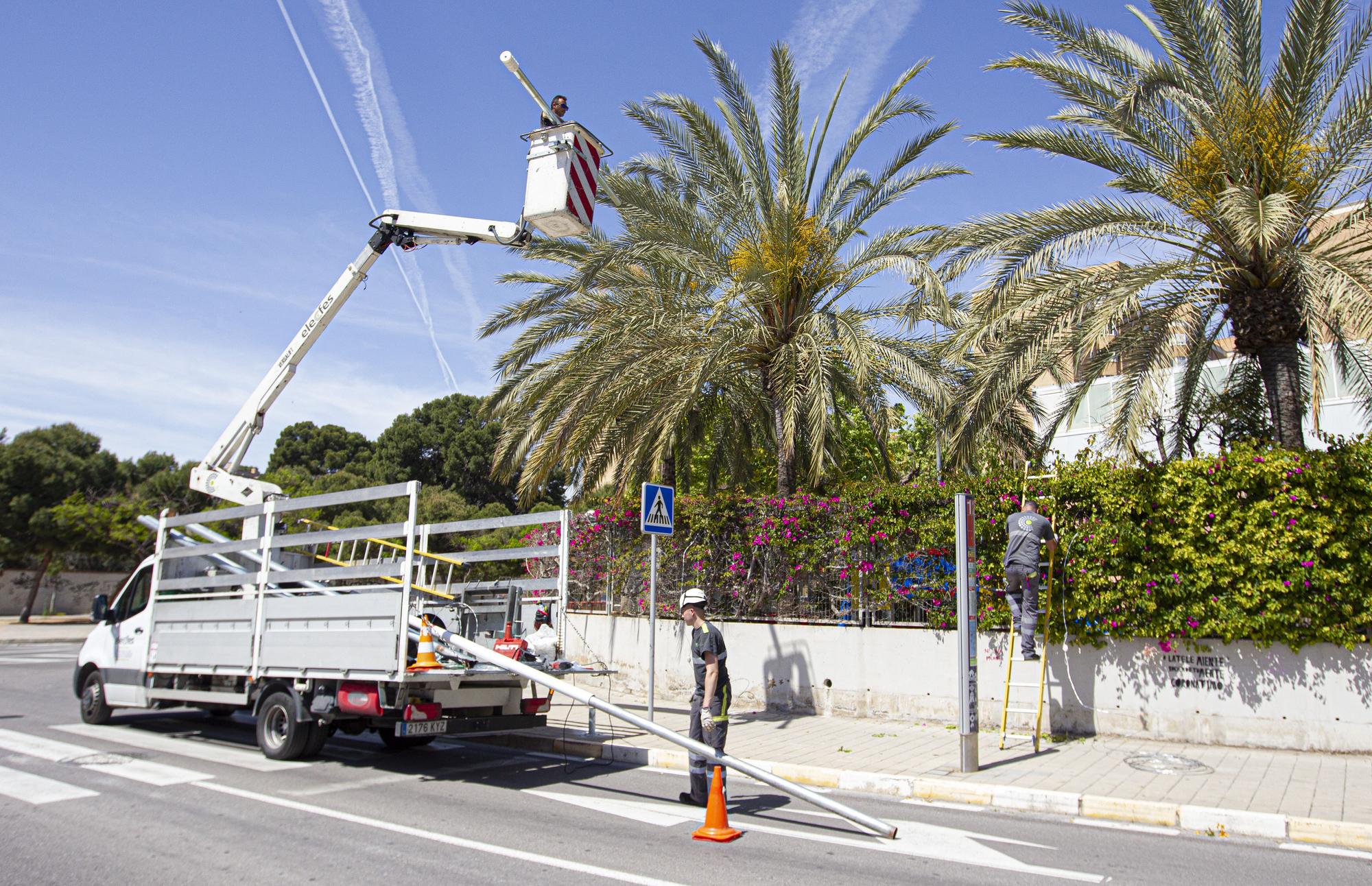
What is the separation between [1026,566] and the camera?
9.09 metres

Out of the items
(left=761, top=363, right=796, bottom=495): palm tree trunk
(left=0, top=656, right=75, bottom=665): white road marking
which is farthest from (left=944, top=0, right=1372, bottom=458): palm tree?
(left=0, top=656, right=75, bottom=665): white road marking

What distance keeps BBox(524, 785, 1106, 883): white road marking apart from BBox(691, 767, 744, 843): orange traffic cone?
1.35ft

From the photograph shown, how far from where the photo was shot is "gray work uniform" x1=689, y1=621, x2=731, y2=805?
6.78 meters

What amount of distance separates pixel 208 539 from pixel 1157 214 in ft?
38.4

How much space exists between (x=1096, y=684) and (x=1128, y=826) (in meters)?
3.23

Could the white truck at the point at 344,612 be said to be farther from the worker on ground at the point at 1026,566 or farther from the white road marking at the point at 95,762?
the worker on ground at the point at 1026,566

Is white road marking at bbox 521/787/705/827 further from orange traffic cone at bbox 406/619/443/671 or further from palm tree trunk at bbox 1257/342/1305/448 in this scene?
palm tree trunk at bbox 1257/342/1305/448

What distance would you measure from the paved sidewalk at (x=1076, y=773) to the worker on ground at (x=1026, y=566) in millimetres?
1240

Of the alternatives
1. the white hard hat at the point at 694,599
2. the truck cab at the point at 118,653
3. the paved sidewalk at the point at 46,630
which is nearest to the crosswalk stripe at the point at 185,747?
the truck cab at the point at 118,653

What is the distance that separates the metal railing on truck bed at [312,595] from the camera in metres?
7.79

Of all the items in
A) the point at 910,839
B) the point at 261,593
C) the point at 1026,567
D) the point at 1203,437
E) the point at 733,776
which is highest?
the point at 1203,437

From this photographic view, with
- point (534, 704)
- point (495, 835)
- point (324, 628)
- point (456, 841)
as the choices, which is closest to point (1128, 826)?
point (495, 835)

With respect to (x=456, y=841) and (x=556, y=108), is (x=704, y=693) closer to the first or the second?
(x=456, y=841)

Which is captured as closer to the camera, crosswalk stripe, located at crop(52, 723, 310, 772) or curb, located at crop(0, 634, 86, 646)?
crosswalk stripe, located at crop(52, 723, 310, 772)
